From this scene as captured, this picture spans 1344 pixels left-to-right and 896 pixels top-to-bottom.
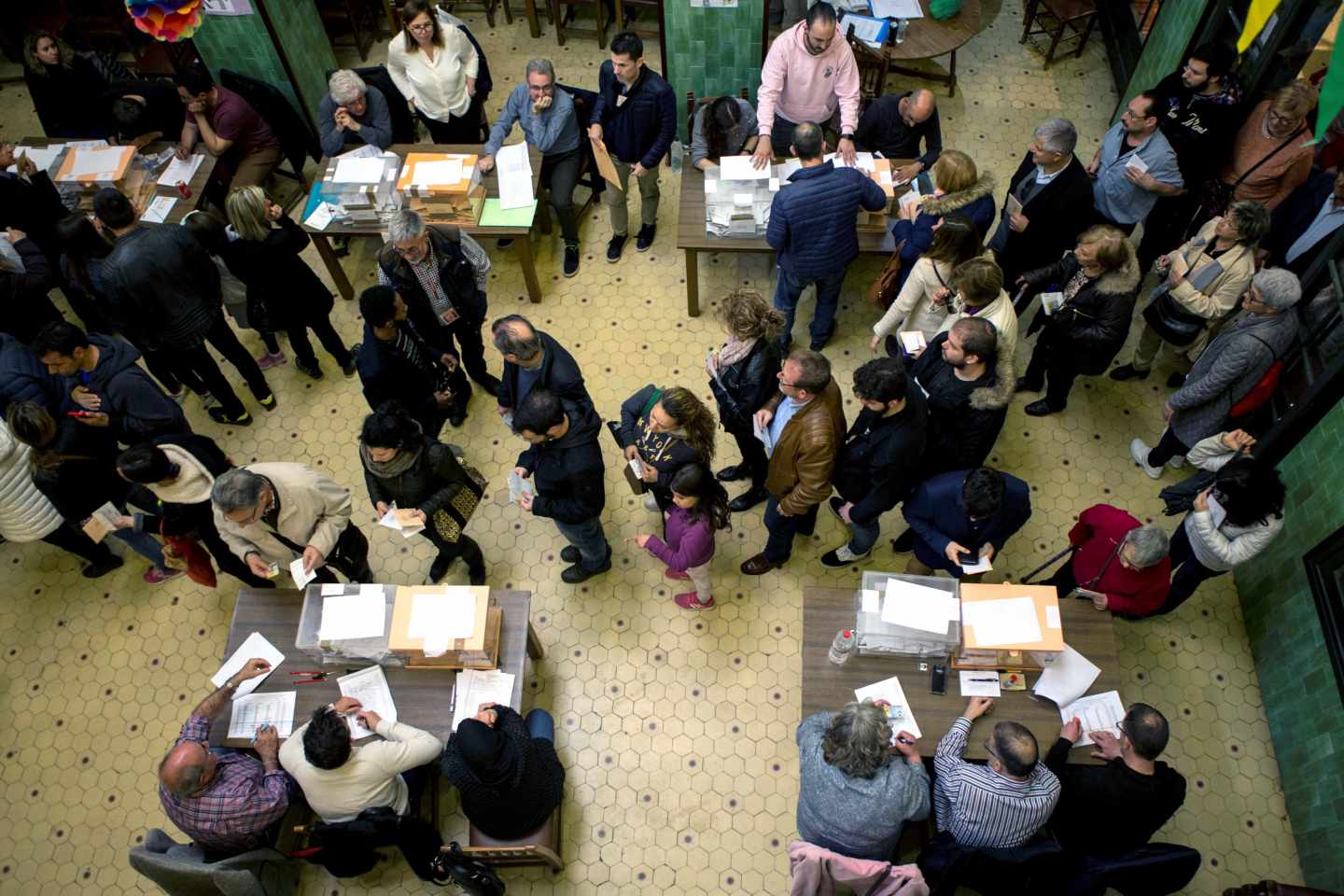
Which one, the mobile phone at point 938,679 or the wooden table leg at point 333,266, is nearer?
the mobile phone at point 938,679

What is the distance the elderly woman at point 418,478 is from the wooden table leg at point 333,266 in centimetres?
262

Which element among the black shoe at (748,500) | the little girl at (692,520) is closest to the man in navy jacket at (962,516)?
the little girl at (692,520)

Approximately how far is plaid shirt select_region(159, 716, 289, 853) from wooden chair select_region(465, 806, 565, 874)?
3.19 feet

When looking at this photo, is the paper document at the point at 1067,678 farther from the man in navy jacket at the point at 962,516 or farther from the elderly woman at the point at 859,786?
the elderly woman at the point at 859,786

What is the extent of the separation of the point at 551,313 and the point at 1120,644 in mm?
4967

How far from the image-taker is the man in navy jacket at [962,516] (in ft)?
14.3

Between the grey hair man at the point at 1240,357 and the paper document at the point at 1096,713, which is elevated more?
the grey hair man at the point at 1240,357

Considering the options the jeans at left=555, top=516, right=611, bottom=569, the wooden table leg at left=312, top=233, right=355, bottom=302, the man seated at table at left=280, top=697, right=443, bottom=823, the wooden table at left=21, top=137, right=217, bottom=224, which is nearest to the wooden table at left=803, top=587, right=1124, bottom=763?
the jeans at left=555, top=516, right=611, bottom=569

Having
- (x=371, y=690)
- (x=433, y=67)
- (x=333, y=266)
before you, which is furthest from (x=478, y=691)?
(x=433, y=67)

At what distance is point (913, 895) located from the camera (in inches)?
147

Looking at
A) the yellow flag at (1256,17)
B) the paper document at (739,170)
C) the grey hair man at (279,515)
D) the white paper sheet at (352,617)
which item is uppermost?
the yellow flag at (1256,17)

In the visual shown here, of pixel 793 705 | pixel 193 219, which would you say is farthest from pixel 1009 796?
pixel 193 219

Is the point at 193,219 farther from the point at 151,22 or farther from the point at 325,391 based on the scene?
the point at 325,391

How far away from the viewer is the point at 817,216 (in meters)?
5.69
